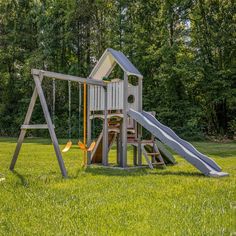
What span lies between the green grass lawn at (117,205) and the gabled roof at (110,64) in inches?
134

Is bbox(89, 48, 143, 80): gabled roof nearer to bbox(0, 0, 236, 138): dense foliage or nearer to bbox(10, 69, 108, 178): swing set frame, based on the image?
bbox(10, 69, 108, 178): swing set frame

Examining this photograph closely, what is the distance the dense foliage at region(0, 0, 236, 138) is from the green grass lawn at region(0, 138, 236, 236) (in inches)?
622

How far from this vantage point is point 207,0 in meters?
24.5

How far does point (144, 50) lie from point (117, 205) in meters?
20.9

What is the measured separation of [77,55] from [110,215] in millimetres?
25515

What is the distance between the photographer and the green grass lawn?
3.69 m

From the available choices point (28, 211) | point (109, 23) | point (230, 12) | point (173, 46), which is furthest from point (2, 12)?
point (28, 211)

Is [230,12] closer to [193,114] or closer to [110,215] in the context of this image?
[193,114]

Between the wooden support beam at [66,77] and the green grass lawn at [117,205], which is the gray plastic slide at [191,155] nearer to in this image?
the green grass lawn at [117,205]

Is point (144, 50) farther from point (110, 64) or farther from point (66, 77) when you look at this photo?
point (66, 77)

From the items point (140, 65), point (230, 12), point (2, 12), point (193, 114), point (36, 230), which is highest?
point (2, 12)

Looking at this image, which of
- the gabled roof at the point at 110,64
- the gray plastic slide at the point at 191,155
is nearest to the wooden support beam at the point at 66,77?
the gabled roof at the point at 110,64

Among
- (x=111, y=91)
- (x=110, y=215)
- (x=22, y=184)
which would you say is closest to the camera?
(x=110, y=215)

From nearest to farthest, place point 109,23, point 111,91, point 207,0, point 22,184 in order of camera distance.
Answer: point 22,184 < point 111,91 < point 207,0 < point 109,23
